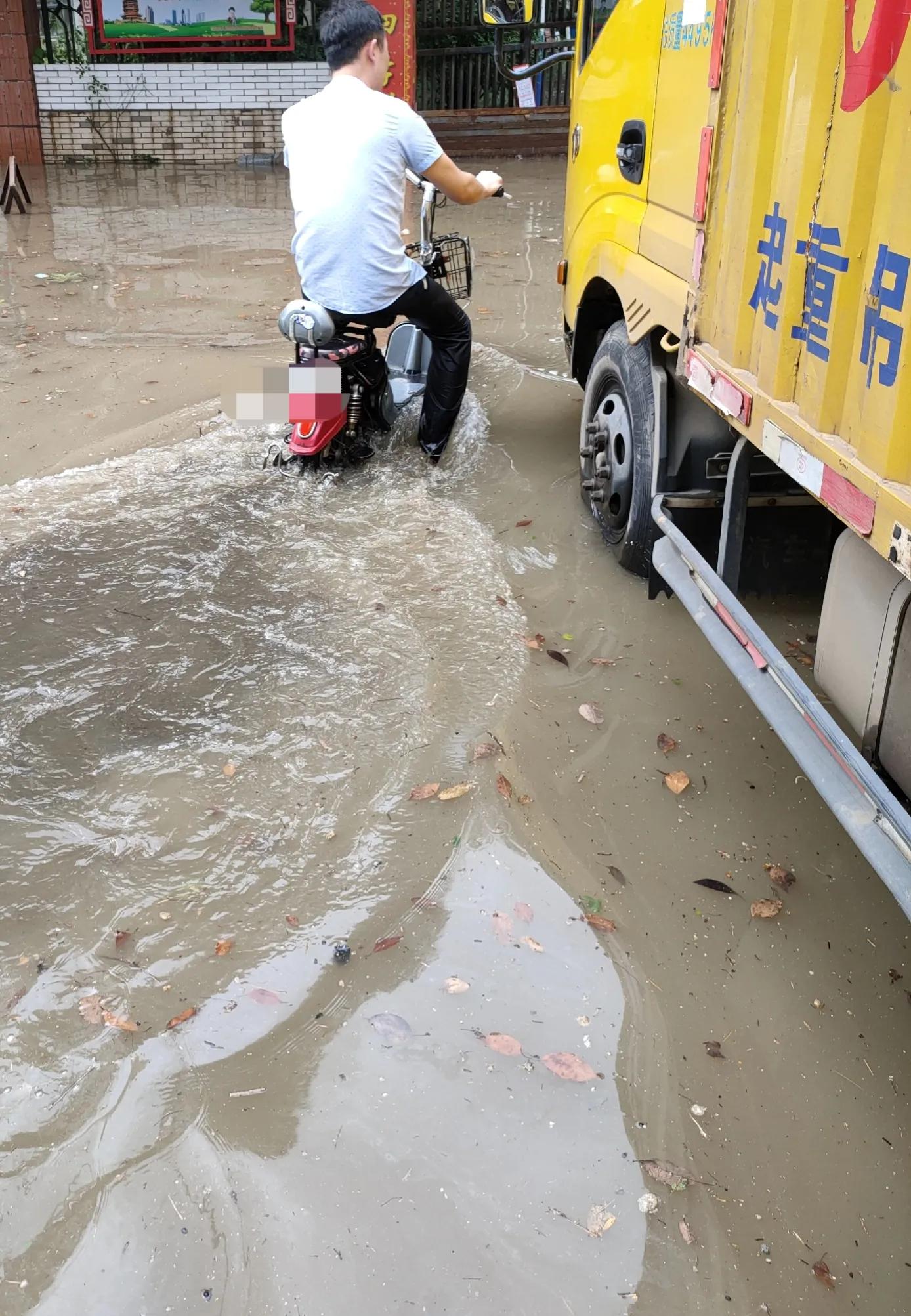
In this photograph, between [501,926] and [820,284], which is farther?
[501,926]

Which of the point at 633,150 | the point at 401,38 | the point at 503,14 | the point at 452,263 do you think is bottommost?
the point at 452,263

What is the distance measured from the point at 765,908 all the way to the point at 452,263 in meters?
4.23

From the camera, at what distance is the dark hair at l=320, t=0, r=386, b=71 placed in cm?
Answer: 466

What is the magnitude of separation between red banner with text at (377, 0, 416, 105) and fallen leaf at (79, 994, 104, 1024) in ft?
52.0

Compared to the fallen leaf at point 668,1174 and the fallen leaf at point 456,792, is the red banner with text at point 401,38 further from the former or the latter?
the fallen leaf at point 668,1174

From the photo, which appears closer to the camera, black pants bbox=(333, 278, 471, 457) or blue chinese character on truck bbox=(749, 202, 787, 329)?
blue chinese character on truck bbox=(749, 202, 787, 329)

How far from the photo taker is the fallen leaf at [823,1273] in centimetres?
201

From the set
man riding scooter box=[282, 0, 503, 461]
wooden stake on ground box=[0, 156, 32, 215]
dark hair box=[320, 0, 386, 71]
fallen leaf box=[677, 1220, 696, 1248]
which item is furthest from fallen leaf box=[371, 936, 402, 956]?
wooden stake on ground box=[0, 156, 32, 215]

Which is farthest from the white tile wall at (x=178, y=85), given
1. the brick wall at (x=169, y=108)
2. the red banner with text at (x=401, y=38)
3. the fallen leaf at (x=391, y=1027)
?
the fallen leaf at (x=391, y=1027)

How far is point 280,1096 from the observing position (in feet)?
7.59

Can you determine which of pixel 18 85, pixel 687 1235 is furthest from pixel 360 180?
pixel 18 85

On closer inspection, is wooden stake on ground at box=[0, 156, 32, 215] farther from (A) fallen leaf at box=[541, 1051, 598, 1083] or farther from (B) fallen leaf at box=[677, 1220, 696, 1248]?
(B) fallen leaf at box=[677, 1220, 696, 1248]

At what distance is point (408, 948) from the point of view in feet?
8.90

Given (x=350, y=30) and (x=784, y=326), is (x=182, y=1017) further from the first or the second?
(x=350, y=30)
